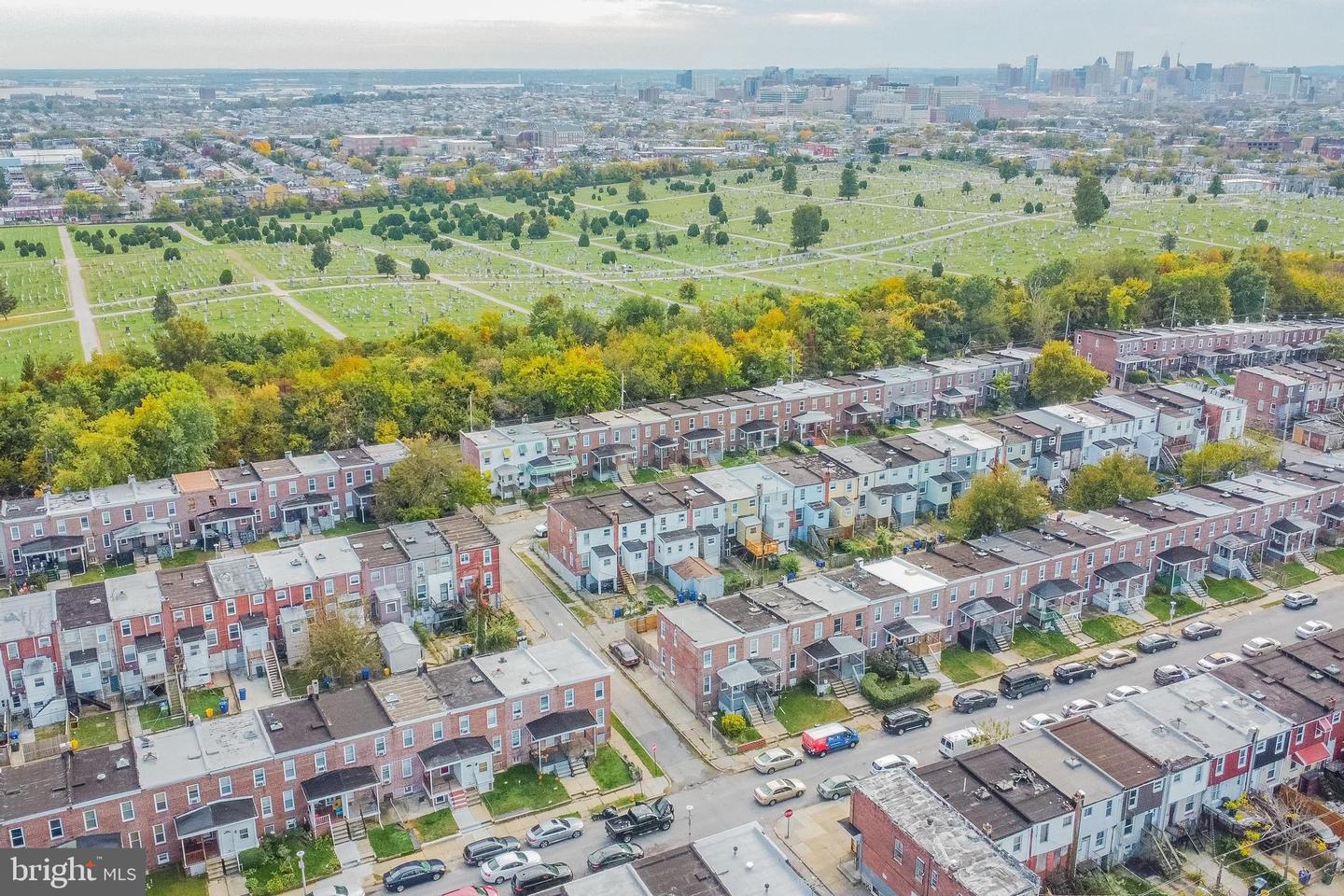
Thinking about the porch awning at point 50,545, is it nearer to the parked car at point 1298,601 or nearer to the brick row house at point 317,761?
the brick row house at point 317,761

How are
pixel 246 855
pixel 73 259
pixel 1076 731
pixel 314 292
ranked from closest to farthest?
pixel 246 855, pixel 1076 731, pixel 314 292, pixel 73 259

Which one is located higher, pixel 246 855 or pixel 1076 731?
pixel 1076 731

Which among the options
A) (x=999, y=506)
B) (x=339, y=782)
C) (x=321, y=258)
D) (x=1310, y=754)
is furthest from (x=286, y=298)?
(x=1310, y=754)

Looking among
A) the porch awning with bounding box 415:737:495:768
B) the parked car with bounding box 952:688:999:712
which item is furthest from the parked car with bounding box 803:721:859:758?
the porch awning with bounding box 415:737:495:768

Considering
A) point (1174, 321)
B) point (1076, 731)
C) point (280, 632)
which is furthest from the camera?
point (1174, 321)

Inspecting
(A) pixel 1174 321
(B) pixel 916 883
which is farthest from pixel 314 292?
(B) pixel 916 883

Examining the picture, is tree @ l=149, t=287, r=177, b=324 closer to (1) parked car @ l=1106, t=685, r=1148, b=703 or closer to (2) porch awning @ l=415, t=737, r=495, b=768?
(2) porch awning @ l=415, t=737, r=495, b=768

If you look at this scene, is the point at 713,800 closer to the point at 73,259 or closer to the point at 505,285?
the point at 505,285
